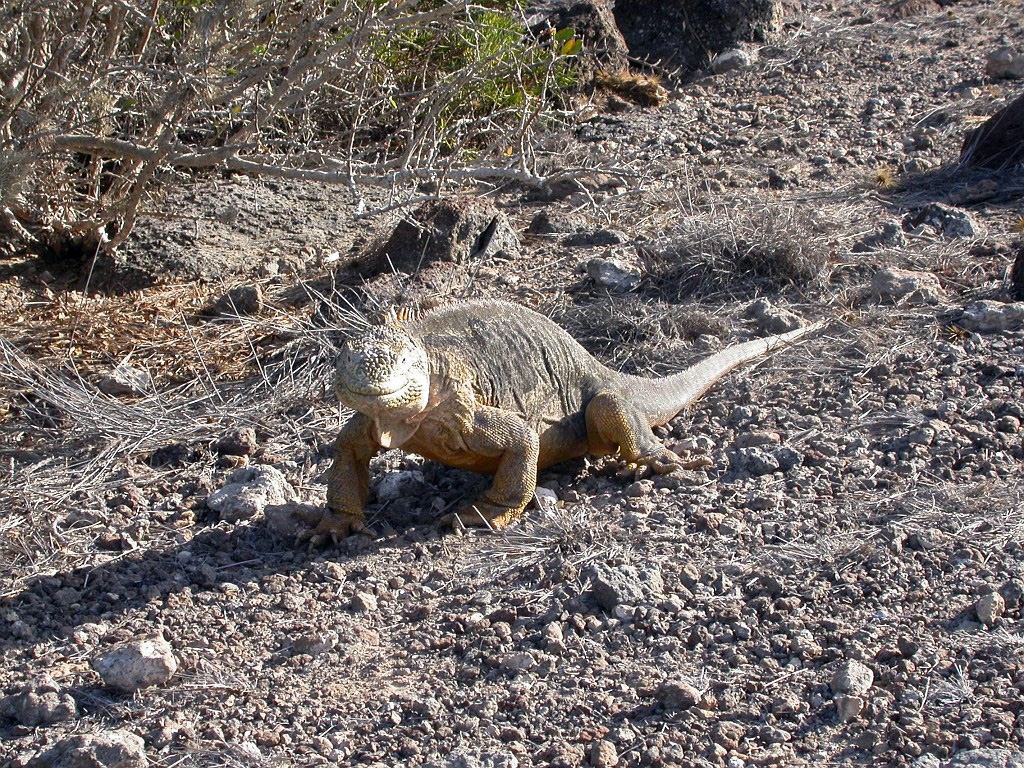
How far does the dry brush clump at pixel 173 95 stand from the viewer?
6.72m

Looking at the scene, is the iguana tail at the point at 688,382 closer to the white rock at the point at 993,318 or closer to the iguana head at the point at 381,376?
the white rock at the point at 993,318

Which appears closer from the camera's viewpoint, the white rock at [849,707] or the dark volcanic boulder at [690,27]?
→ the white rock at [849,707]

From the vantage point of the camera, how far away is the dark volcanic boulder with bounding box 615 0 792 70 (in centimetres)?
1204

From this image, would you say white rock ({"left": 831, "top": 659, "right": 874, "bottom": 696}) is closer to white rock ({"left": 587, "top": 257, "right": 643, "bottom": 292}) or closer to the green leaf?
white rock ({"left": 587, "top": 257, "right": 643, "bottom": 292})

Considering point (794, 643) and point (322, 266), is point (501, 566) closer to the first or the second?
point (794, 643)

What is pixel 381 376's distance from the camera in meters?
4.59

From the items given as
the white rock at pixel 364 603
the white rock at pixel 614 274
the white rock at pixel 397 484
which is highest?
the white rock at pixel 614 274

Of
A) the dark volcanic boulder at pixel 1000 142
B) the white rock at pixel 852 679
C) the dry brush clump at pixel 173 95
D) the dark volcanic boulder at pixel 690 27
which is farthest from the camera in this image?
the dark volcanic boulder at pixel 690 27

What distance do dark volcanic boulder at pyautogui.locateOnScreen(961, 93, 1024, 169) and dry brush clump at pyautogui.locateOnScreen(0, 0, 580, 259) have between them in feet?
12.2

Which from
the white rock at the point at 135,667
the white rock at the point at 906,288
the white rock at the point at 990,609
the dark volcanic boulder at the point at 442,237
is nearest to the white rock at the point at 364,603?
the white rock at the point at 135,667

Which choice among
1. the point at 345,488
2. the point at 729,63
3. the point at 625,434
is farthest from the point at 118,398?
the point at 729,63

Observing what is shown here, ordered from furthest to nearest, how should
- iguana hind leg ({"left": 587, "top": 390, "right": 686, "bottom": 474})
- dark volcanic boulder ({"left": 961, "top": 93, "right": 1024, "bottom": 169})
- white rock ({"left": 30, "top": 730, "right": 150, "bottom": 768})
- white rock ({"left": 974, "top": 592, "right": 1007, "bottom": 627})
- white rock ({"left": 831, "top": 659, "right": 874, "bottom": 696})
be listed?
dark volcanic boulder ({"left": 961, "top": 93, "right": 1024, "bottom": 169})
iguana hind leg ({"left": 587, "top": 390, "right": 686, "bottom": 474})
white rock ({"left": 974, "top": 592, "right": 1007, "bottom": 627})
white rock ({"left": 831, "top": 659, "right": 874, "bottom": 696})
white rock ({"left": 30, "top": 730, "right": 150, "bottom": 768})

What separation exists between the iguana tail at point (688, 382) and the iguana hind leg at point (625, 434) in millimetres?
180

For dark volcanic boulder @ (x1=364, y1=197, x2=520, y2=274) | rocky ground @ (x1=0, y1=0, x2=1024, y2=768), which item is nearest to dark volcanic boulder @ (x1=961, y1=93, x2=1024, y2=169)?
rocky ground @ (x1=0, y1=0, x2=1024, y2=768)
